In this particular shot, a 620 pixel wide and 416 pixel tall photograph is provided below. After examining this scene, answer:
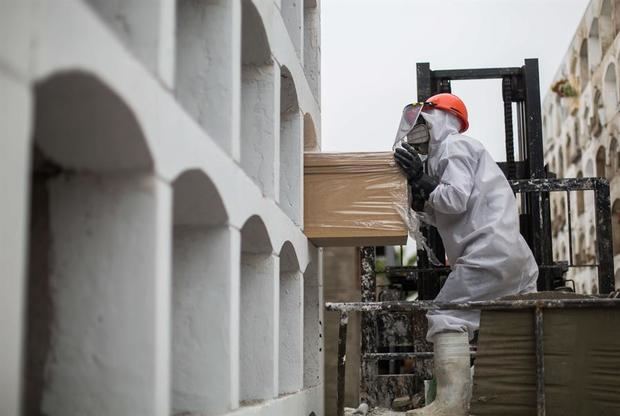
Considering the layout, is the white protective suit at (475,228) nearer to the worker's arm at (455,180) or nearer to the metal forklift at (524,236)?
the worker's arm at (455,180)

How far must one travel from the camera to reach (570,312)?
4629 millimetres

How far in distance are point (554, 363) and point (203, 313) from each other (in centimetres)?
172

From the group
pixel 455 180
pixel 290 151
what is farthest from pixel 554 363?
pixel 290 151

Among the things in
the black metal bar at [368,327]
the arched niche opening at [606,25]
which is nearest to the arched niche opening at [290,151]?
the black metal bar at [368,327]

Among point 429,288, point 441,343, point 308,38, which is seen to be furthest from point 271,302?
point 308,38

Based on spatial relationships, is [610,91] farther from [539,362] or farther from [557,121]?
[539,362]

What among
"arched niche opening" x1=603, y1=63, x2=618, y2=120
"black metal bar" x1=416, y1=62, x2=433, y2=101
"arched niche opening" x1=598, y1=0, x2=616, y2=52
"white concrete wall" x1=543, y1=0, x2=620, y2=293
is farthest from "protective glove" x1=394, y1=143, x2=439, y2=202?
"arched niche opening" x1=598, y1=0, x2=616, y2=52

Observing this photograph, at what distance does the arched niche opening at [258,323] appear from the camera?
5.06m

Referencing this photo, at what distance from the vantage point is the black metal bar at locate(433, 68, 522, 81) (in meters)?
8.17

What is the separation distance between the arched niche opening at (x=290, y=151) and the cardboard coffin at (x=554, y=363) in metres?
1.77

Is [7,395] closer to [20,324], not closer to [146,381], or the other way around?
[20,324]

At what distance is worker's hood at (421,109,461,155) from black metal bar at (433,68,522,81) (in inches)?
70.3

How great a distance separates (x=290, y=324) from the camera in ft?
20.0

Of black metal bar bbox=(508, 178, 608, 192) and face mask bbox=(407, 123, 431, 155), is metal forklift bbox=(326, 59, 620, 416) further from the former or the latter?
face mask bbox=(407, 123, 431, 155)
